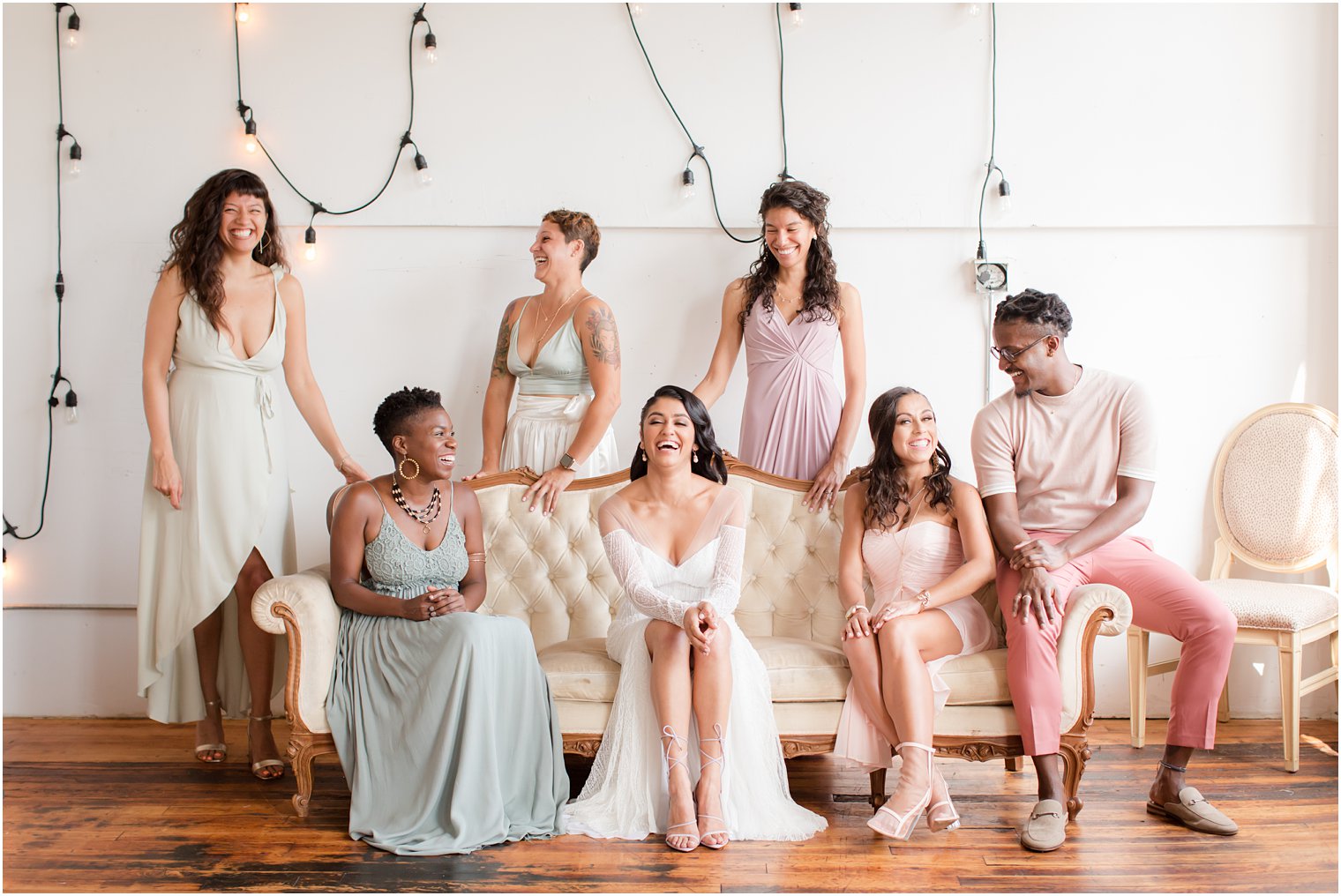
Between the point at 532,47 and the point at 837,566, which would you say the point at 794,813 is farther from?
the point at 532,47

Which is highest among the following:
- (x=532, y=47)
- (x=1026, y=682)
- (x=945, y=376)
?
(x=532, y=47)

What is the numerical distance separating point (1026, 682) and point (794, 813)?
70 centimetres

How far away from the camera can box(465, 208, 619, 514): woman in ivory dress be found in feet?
11.6

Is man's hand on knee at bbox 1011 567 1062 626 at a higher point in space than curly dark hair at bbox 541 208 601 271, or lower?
lower

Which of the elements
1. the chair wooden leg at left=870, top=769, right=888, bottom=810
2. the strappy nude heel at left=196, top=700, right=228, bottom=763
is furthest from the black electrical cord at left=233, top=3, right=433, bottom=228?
the chair wooden leg at left=870, top=769, right=888, bottom=810

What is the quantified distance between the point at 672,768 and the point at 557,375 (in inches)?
55.8

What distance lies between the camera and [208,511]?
3.38 metres

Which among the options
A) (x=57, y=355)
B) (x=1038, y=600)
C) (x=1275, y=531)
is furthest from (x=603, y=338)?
(x=1275, y=531)

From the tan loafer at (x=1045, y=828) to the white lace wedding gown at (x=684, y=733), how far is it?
51 cm

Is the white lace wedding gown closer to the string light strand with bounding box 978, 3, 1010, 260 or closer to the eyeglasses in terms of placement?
the eyeglasses

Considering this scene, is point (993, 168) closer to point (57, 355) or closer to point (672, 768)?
point (672, 768)

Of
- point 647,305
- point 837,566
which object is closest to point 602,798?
point 837,566

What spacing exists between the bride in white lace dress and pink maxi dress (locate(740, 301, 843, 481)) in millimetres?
547

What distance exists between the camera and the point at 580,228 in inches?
145
